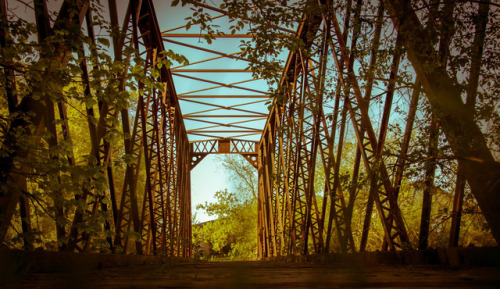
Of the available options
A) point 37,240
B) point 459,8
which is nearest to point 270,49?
point 459,8

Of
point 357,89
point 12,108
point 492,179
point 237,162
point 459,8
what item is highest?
point 237,162

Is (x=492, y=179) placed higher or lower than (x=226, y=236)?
higher

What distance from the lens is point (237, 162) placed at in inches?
1020

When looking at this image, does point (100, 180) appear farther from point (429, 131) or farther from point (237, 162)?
point (237, 162)

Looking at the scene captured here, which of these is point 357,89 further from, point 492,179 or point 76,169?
point 76,169

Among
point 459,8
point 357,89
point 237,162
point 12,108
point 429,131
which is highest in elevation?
point 237,162

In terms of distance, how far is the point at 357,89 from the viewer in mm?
4711

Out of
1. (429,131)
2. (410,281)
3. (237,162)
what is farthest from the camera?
(237,162)

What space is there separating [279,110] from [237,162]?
1256 cm

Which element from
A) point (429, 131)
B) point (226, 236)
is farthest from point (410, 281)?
point (226, 236)

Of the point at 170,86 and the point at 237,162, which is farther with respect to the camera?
the point at 237,162

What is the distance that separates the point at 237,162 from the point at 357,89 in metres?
21.4

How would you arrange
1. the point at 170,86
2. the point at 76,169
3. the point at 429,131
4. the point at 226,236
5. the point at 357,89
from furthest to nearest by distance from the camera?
the point at 226,236
the point at 170,86
the point at 357,89
the point at 429,131
the point at 76,169

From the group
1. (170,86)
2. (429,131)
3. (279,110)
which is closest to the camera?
(429,131)
